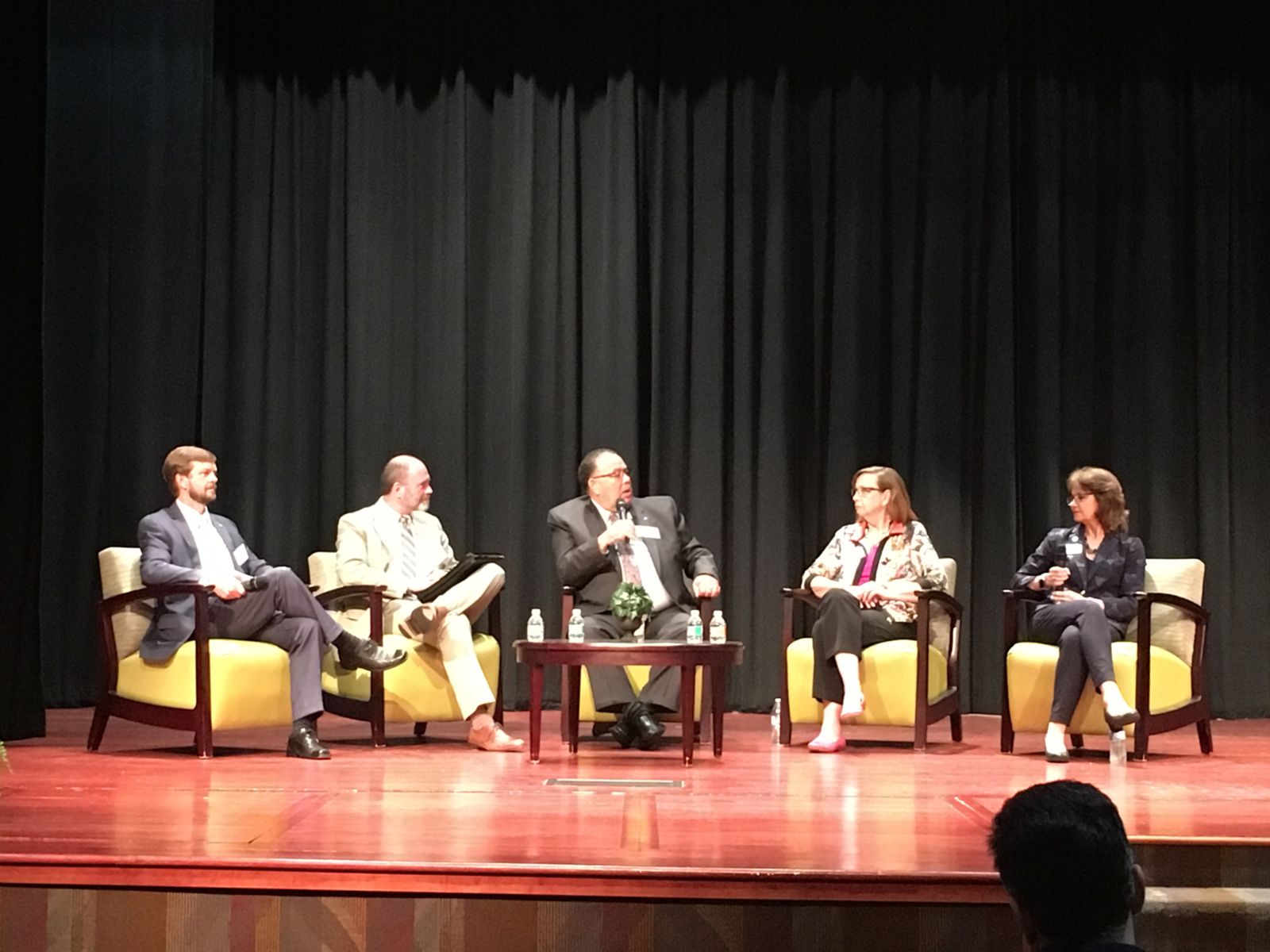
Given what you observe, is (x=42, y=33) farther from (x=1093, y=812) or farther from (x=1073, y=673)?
(x=1093, y=812)

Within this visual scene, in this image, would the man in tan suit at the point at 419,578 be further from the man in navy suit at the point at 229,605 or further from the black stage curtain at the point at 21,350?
the black stage curtain at the point at 21,350

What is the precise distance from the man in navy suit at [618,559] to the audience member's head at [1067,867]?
3.78m

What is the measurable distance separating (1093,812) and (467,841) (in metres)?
1.75

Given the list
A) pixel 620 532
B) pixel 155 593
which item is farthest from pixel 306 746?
pixel 620 532

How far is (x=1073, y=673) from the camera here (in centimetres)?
533

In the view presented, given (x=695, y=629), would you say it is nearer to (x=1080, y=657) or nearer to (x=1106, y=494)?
(x=1080, y=657)

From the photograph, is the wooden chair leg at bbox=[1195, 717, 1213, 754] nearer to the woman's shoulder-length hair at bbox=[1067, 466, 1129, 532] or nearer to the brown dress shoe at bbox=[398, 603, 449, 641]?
the woman's shoulder-length hair at bbox=[1067, 466, 1129, 532]

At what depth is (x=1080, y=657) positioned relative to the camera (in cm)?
532

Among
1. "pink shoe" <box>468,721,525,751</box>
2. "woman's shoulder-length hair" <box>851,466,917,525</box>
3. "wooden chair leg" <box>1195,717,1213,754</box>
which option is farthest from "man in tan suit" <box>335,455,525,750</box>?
"wooden chair leg" <box>1195,717,1213,754</box>

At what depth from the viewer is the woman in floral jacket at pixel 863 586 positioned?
18.0 ft

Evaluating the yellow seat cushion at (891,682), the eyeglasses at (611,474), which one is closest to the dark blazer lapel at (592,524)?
the eyeglasses at (611,474)

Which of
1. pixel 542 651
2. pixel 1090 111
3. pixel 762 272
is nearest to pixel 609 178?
pixel 762 272

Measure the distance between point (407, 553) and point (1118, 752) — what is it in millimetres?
2615

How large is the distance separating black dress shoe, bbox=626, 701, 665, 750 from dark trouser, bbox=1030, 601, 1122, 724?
135 cm
